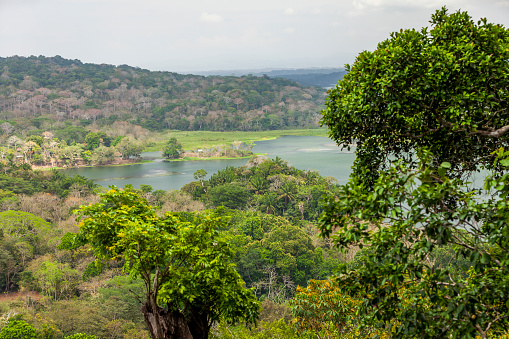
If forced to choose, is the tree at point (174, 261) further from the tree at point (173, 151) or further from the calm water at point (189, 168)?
the tree at point (173, 151)

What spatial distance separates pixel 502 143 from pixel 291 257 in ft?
40.9

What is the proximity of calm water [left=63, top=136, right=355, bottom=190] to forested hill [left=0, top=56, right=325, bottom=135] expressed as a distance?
19990mm

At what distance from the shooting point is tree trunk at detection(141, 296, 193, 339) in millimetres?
3813

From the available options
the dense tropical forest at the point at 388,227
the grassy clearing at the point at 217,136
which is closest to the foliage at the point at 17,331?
the dense tropical forest at the point at 388,227

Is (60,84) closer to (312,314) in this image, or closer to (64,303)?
(64,303)

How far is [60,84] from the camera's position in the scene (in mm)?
77000

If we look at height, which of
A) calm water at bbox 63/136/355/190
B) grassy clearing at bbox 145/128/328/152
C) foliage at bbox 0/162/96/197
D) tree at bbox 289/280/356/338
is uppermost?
tree at bbox 289/280/356/338

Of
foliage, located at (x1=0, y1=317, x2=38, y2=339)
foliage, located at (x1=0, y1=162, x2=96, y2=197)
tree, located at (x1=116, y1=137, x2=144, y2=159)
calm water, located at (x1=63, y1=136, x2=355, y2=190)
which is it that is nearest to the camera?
foliage, located at (x1=0, y1=317, x2=38, y2=339)

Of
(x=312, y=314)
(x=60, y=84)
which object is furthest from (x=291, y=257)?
(x=60, y=84)

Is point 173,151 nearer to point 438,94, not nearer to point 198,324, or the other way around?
point 198,324

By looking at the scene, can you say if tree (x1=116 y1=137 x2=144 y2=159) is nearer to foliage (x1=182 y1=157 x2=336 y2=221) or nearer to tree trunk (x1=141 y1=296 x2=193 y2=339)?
foliage (x1=182 y1=157 x2=336 y2=221)

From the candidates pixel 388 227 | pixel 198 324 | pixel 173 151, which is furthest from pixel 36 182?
pixel 388 227

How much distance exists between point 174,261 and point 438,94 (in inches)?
128

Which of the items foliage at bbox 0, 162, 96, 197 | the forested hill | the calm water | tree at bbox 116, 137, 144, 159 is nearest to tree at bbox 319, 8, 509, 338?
foliage at bbox 0, 162, 96, 197
